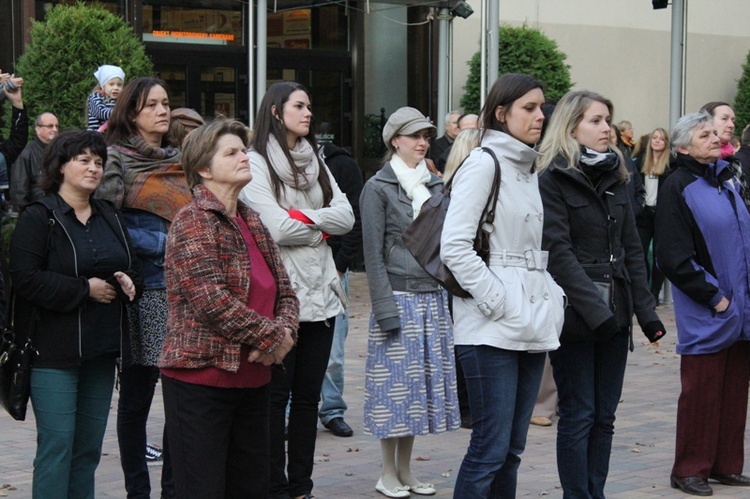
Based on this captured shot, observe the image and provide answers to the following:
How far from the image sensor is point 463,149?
22.5ft

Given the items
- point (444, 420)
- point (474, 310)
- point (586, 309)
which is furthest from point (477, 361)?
point (444, 420)

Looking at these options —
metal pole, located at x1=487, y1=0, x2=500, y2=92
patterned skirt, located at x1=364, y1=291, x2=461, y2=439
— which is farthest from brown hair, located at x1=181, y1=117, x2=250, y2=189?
metal pole, located at x1=487, y1=0, x2=500, y2=92

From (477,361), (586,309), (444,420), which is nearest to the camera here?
(477,361)

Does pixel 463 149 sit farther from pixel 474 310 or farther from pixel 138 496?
pixel 138 496

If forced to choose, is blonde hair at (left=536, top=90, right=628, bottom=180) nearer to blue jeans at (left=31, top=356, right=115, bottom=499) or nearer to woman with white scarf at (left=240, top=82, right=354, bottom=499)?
woman with white scarf at (left=240, top=82, right=354, bottom=499)

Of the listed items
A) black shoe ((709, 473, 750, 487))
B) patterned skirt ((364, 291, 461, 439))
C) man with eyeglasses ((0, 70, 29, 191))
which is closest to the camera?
patterned skirt ((364, 291, 461, 439))

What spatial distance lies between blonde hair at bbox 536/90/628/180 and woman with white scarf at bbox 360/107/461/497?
3.42 ft

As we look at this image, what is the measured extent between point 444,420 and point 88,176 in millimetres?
2476

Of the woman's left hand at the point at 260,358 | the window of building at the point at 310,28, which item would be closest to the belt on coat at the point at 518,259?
the woman's left hand at the point at 260,358

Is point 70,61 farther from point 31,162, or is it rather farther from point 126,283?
point 126,283

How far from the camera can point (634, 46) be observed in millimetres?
20906

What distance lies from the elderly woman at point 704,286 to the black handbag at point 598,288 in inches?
41.2

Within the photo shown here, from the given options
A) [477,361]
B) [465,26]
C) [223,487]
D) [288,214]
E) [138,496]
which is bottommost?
[138,496]

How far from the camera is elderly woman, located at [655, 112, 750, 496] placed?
21.5 ft
